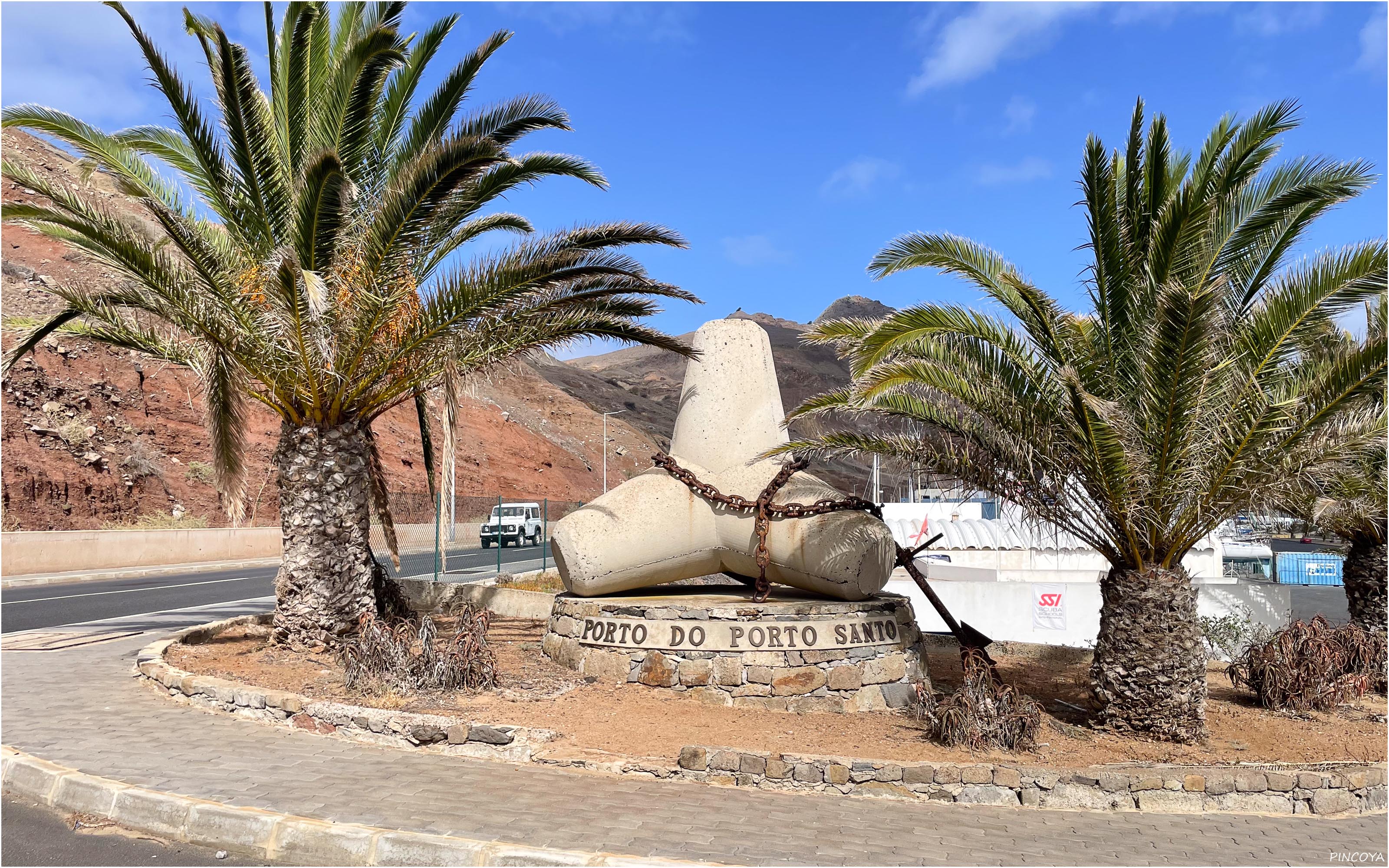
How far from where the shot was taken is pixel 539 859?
4.51 meters

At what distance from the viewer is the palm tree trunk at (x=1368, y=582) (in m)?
11.1

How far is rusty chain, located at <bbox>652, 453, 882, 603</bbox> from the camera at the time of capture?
29.4 ft

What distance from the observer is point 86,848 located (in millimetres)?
4863

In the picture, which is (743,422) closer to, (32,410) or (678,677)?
(678,677)

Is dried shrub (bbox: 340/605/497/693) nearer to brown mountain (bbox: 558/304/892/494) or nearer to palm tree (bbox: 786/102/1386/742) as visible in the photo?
palm tree (bbox: 786/102/1386/742)

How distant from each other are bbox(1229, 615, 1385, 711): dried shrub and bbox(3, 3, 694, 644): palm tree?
656 cm

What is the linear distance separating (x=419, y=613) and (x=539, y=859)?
361 inches

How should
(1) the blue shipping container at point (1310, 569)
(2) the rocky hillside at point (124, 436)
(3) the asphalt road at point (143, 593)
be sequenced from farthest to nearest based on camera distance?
(1) the blue shipping container at point (1310, 569)
(2) the rocky hillside at point (124, 436)
(3) the asphalt road at point (143, 593)

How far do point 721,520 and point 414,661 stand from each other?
3079 millimetres

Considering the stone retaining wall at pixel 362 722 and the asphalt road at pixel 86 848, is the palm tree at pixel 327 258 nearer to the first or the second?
the stone retaining wall at pixel 362 722

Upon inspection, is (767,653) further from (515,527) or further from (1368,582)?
(515,527)

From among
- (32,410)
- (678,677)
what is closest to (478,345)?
(678,677)

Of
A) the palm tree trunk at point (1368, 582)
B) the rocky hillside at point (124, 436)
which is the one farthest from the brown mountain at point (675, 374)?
the palm tree trunk at point (1368, 582)

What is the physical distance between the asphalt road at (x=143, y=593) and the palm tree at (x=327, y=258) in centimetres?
592
